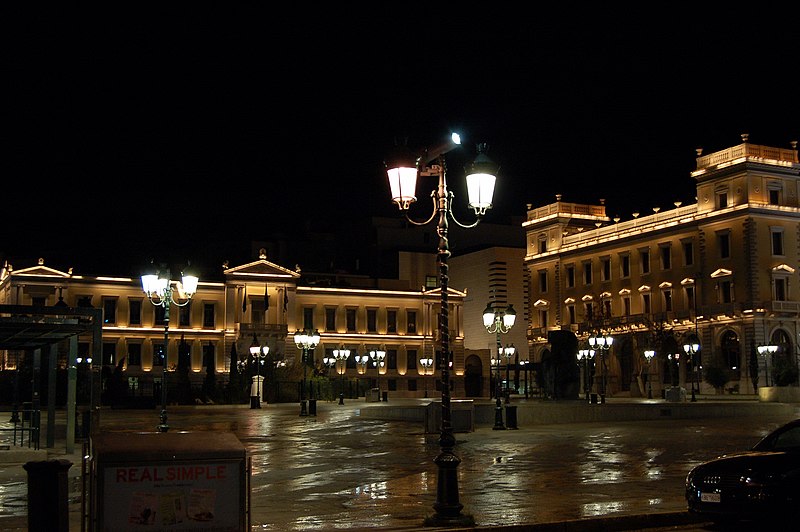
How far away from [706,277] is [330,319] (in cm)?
3737

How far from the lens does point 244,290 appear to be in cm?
9219

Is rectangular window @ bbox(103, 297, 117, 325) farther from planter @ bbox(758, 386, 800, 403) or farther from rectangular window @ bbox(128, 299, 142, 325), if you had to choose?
planter @ bbox(758, 386, 800, 403)

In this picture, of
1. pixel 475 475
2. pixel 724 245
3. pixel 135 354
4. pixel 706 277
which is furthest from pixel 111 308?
pixel 475 475

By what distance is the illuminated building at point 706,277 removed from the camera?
2785 inches

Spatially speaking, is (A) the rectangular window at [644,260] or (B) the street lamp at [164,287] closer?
(B) the street lamp at [164,287]

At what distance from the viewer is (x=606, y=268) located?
88.9 meters

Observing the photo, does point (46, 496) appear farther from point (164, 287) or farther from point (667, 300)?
point (667, 300)

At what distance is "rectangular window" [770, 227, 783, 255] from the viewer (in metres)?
72.1

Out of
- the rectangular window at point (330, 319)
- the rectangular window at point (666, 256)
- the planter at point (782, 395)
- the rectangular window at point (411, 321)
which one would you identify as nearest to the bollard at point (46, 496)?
the planter at point (782, 395)

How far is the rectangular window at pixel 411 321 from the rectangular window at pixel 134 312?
84.9 feet

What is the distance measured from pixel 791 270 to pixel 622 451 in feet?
181

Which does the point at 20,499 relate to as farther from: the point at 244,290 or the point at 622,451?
the point at 244,290

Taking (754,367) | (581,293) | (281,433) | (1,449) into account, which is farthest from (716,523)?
(581,293)

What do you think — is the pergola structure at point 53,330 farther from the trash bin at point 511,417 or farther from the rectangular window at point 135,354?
the rectangular window at point 135,354
